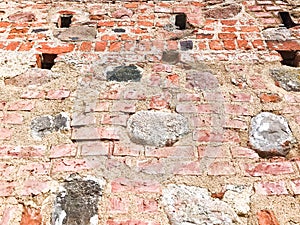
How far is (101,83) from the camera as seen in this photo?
1.67 meters

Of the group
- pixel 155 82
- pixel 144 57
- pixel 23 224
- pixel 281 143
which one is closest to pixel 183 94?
pixel 155 82

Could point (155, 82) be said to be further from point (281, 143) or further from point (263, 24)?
point (263, 24)

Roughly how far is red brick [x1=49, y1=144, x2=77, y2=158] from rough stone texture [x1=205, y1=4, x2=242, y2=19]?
1137 millimetres

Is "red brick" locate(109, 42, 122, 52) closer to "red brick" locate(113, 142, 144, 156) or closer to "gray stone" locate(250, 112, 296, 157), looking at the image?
"red brick" locate(113, 142, 144, 156)

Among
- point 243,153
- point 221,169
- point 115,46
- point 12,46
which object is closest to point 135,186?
point 221,169

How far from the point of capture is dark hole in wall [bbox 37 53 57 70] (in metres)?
1.84

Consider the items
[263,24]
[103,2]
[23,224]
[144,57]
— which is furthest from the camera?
[103,2]

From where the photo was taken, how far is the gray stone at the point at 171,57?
5.85 feet

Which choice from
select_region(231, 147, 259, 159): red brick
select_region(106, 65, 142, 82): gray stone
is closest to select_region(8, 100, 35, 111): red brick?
select_region(106, 65, 142, 82): gray stone

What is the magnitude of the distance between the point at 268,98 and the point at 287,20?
2.27 feet

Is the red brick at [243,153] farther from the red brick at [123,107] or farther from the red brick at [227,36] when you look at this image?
the red brick at [227,36]

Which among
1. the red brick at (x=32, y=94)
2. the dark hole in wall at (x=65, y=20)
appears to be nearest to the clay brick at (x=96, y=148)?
the red brick at (x=32, y=94)

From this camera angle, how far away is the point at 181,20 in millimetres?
2074

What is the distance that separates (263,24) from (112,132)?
3.60ft
